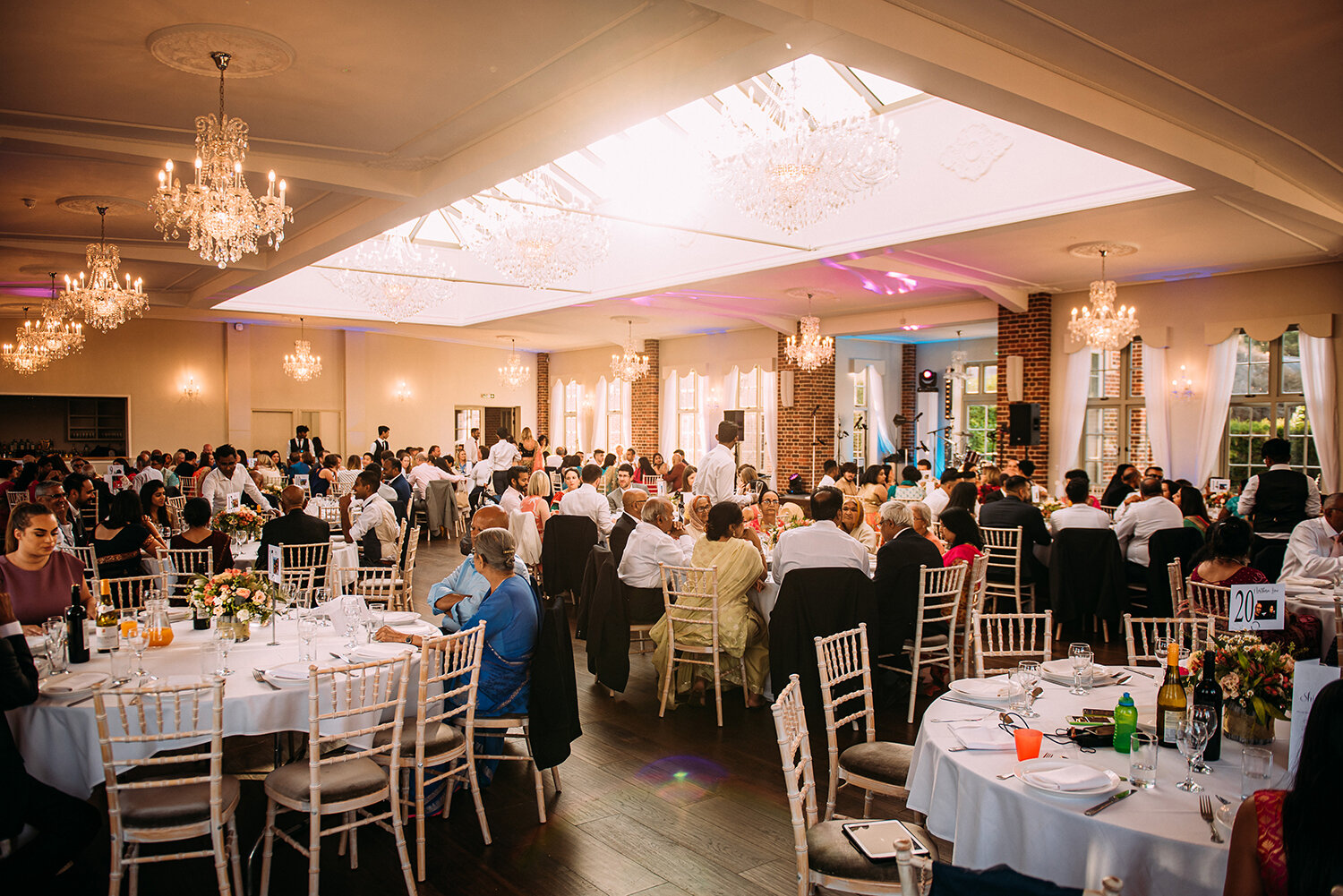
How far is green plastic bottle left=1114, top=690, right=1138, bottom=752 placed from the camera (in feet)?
8.87

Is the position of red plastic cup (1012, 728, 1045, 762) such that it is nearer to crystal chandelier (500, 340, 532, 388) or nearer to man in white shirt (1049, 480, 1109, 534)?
man in white shirt (1049, 480, 1109, 534)

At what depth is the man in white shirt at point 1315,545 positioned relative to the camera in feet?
19.3

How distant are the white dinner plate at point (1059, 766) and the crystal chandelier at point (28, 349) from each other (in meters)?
13.2

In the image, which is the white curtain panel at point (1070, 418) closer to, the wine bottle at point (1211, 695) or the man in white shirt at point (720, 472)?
the man in white shirt at point (720, 472)

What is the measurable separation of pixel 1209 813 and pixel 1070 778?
33 centimetres

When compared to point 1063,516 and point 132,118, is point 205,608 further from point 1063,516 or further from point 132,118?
point 1063,516

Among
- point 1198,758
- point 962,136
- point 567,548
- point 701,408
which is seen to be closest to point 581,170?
point 962,136

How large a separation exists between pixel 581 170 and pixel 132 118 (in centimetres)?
647

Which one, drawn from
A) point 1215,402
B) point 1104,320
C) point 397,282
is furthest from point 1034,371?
point 397,282

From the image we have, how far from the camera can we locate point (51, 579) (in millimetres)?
4156

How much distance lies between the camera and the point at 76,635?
3605mm

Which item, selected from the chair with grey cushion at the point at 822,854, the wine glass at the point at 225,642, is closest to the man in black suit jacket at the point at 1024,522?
the chair with grey cushion at the point at 822,854

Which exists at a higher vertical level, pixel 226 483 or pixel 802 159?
pixel 802 159

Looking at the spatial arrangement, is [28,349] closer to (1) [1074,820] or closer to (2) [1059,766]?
(2) [1059,766]
